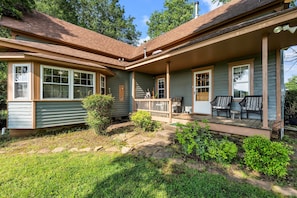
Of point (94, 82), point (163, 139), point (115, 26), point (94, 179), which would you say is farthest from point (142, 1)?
point (94, 179)

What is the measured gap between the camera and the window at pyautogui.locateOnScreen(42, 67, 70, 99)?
5.14m

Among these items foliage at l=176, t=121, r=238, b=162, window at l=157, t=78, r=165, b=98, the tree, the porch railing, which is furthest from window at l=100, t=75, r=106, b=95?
the tree

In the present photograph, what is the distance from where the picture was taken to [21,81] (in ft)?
16.0

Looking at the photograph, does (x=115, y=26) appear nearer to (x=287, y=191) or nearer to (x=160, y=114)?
(x=160, y=114)

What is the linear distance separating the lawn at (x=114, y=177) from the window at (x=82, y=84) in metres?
2.98

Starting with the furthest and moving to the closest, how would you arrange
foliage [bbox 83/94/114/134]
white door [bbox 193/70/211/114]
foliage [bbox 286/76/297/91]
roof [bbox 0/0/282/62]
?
foliage [bbox 286/76/297/91] → white door [bbox 193/70/211/114] → roof [bbox 0/0/282/62] → foliage [bbox 83/94/114/134]

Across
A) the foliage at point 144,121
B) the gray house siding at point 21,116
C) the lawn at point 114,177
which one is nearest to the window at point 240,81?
the lawn at point 114,177

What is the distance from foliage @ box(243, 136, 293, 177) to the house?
3.93 ft

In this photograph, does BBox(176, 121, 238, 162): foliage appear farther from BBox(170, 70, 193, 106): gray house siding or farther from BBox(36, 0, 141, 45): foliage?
BBox(36, 0, 141, 45): foliage

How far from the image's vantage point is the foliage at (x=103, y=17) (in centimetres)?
1717

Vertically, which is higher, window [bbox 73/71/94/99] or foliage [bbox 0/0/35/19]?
foliage [bbox 0/0/35/19]

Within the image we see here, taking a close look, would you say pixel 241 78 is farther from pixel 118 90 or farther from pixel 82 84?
pixel 82 84

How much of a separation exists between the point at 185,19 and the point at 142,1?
19.7 feet

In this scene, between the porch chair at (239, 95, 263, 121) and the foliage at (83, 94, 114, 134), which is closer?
the foliage at (83, 94, 114, 134)
